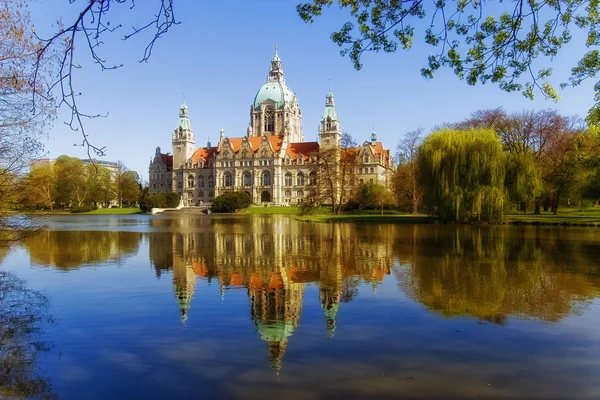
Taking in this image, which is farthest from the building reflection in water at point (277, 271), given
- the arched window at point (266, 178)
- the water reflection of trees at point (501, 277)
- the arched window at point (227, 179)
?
the arched window at point (227, 179)

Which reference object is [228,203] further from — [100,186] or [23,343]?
[23,343]

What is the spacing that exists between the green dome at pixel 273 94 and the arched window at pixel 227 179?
1919 centimetres

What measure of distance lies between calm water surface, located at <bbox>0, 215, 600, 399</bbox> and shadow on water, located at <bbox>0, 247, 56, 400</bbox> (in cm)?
3

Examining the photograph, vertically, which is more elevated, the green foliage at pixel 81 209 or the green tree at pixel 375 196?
the green tree at pixel 375 196

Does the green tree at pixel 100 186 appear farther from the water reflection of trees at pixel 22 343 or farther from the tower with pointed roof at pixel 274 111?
the water reflection of trees at pixel 22 343

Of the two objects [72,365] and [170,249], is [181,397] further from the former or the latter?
[170,249]

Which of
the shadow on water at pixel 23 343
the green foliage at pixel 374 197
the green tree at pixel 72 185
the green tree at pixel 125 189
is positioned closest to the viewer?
the shadow on water at pixel 23 343

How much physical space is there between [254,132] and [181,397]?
A: 384 feet

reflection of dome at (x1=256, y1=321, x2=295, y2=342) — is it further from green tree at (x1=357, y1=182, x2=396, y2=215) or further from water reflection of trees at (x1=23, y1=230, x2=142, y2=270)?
green tree at (x1=357, y1=182, x2=396, y2=215)

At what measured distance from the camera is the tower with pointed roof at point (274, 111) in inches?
4641

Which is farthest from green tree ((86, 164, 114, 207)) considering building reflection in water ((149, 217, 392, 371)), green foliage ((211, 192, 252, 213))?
building reflection in water ((149, 217, 392, 371))

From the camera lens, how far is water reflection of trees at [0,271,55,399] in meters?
5.98

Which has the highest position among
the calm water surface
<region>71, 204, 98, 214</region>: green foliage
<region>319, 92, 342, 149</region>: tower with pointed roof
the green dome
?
the green dome

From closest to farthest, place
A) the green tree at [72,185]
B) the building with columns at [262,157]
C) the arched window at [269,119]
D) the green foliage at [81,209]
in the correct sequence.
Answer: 1. the green tree at [72,185]
2. the green foliage at [81,209]
3. the building with columns at [262,157]
4. the arched window at [269,119]
